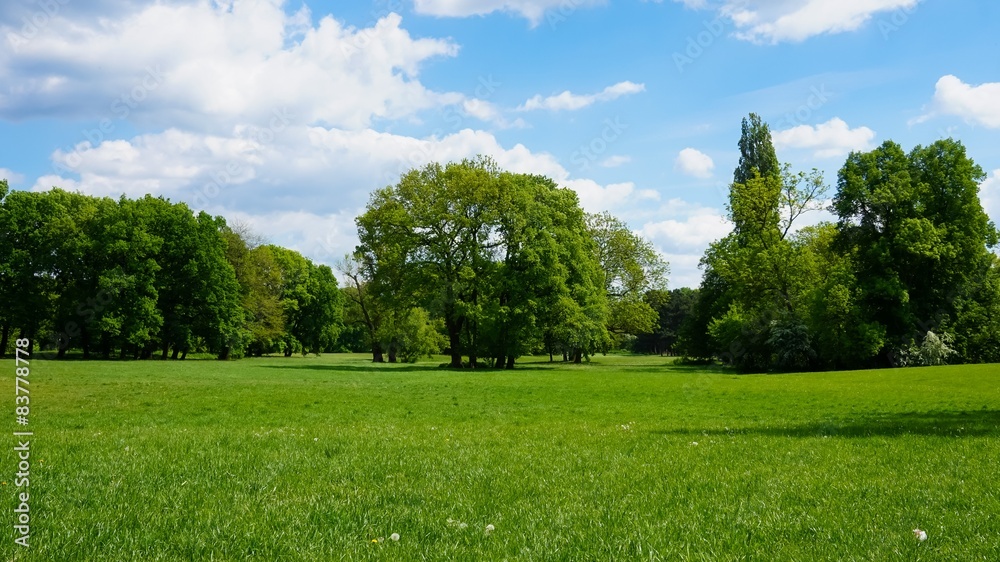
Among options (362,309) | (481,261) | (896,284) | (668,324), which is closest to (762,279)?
(896,284)

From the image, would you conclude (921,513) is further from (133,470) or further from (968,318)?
(968,318)

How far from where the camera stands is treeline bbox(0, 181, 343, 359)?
206ft

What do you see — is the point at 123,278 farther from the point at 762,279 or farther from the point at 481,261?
the point at 762,279

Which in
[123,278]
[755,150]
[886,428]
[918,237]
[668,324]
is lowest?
[886,428]

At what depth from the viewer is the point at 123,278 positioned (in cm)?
6331

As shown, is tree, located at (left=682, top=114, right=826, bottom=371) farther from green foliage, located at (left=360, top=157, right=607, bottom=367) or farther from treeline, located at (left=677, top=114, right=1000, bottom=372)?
green foliage, located at (left=360, top=157, right=607, bottom=367)

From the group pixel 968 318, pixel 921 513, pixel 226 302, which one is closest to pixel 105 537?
pixel 921 513

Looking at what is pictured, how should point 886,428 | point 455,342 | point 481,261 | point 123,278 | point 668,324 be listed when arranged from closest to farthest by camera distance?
point 886,428
point 481,261
point 455,342
point 123,278
point 668,324

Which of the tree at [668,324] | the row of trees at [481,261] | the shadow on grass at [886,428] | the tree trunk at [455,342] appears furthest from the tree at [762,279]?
the tree at [668,324]

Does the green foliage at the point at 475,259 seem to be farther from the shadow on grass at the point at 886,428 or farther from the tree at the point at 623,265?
the shadow on grass at the point at 886,428

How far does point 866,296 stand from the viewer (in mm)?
53812

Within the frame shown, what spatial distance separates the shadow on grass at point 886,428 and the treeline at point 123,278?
6228cm

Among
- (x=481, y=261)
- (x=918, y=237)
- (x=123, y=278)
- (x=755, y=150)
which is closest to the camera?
(x=918, y=237)

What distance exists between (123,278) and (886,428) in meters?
64.7
